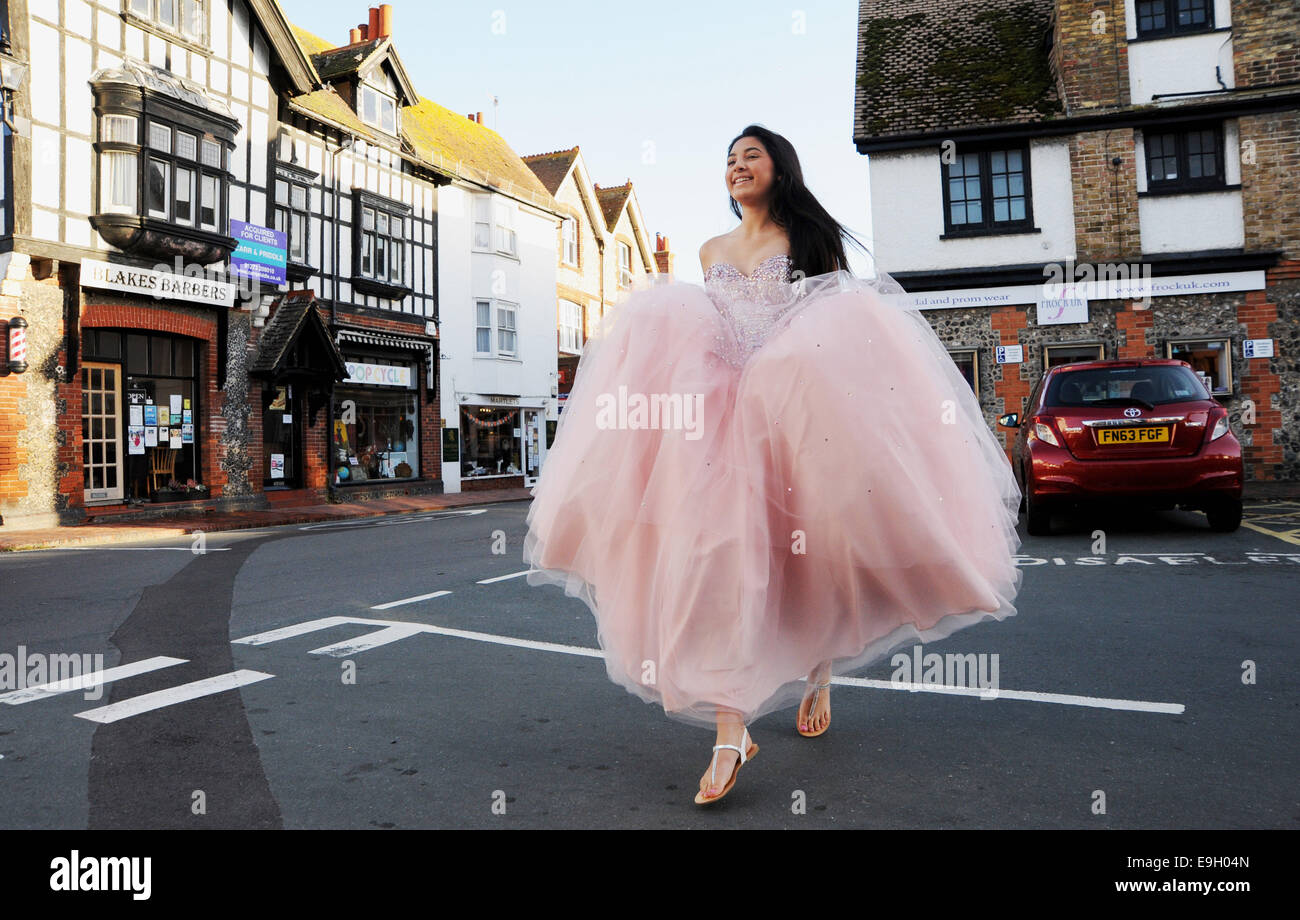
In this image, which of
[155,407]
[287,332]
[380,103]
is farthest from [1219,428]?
[380,103]

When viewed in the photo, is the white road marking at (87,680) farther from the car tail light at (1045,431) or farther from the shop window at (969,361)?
the shop window at (969,361)

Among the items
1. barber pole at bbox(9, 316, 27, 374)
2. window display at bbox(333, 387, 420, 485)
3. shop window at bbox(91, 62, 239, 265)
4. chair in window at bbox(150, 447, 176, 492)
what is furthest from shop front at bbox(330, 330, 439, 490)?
barber pole at bbox(9, 316, 27, 374)

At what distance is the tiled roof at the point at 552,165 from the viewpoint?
117 ft

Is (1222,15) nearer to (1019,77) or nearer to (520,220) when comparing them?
(1019,77)

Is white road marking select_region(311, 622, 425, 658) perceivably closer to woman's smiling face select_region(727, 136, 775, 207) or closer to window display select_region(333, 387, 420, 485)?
woman's smiling face select_region(727, 136, 775, 207)

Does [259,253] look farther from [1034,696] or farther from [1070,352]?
[1034,696]

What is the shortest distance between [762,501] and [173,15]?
1950cm

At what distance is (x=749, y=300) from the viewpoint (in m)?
3.46

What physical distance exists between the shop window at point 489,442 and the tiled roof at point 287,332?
675 cm

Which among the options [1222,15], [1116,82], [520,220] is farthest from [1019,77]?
[520,220]

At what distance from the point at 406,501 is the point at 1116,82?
1797 cm

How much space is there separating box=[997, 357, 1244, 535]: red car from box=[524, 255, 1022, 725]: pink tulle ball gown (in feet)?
20.9

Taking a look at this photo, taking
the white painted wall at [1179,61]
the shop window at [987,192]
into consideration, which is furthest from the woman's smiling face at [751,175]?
the white painted wall at [1179,61]
